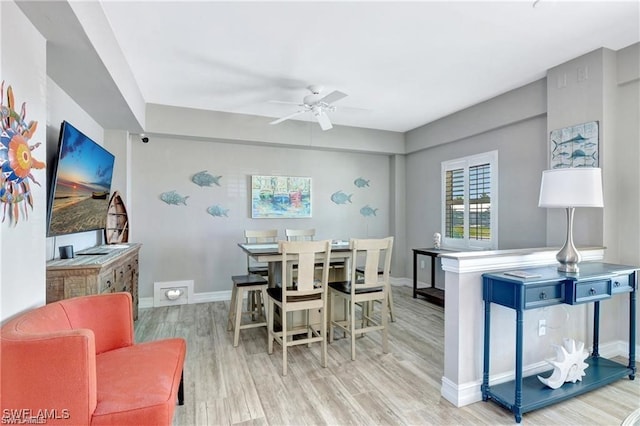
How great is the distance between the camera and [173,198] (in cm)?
461

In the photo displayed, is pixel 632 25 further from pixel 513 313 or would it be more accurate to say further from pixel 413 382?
pixel 413 382

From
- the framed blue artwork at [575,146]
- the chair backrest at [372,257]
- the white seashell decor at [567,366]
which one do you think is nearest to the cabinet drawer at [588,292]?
the white seashell decor at [567,366]

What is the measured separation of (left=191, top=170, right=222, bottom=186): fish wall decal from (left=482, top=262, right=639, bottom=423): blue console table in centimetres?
385

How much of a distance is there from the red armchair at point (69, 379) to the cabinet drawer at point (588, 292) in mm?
2532

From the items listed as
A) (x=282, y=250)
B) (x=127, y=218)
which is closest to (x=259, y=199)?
(x=127, y=218)

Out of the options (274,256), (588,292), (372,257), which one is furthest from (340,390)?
(588,292)

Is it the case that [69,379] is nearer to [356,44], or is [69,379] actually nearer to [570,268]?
[356,44]

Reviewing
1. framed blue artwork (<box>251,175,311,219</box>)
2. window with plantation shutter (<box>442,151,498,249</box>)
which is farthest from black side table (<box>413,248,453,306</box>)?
framed blue artwork (<box>251,175,311,219</box>)

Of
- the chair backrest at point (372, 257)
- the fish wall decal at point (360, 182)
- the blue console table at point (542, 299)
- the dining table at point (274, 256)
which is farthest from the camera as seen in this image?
the fish wall decal at point (360, 182)

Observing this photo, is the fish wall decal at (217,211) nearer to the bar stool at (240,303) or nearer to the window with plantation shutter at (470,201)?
the bar stool at (240,303)

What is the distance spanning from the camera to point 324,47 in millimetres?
2801

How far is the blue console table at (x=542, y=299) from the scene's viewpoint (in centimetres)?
206

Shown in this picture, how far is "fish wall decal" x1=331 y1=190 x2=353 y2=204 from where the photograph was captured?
18.2 ft

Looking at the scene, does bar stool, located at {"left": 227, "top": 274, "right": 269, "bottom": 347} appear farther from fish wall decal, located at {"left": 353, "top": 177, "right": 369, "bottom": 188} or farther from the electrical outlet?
fish wall decal, located at {"left": 353, "top": 177, "right": 369, "bottom": 188}
